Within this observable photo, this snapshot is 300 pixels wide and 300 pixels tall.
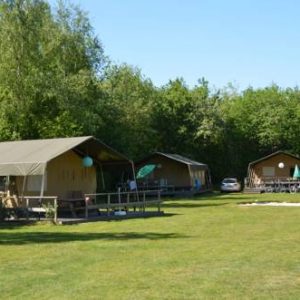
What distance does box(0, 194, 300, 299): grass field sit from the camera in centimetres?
843

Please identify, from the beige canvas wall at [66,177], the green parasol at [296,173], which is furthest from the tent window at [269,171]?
the beige canvas wall at [66,177]

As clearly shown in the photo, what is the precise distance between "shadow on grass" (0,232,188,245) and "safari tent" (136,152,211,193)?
31.1 meters

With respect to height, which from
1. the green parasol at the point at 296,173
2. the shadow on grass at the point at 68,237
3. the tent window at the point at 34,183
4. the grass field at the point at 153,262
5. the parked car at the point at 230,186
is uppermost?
the green parasol at the point at 296,173

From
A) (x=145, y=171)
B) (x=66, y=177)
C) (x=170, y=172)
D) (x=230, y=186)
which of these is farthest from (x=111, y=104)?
(x=66, y=177)

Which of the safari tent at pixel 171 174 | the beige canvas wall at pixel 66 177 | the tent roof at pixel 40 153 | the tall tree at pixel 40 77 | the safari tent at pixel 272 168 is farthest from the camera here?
the safari tent at pixel 272 168

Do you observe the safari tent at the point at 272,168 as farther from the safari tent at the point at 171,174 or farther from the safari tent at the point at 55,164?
the safari tent at the point at 55,164

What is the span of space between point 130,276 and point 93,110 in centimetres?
3234

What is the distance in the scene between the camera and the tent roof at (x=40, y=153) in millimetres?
23125

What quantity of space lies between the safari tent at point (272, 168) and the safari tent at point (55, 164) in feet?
91.6

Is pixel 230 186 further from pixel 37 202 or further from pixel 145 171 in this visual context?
pixel 37 202

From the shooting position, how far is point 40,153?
24.2 m

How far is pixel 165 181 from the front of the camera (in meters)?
50.9

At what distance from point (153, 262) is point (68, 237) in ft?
18.8

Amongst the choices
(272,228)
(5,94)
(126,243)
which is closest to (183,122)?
(5,94)
